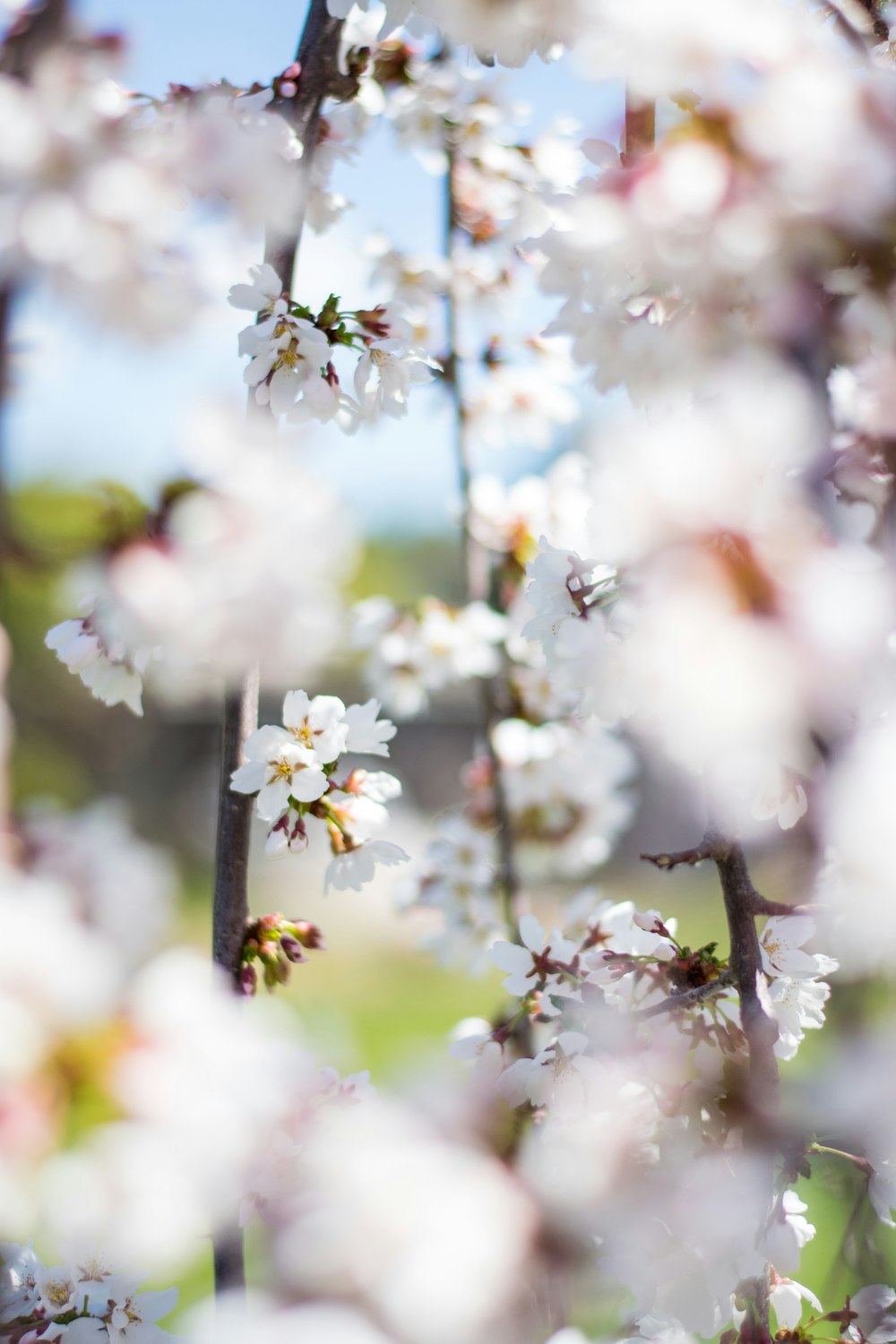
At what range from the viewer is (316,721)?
0.81 m

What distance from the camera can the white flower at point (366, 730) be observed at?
83 centimetres

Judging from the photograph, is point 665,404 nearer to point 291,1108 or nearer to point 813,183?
point 813,183

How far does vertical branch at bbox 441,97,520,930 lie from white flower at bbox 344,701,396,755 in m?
0.49

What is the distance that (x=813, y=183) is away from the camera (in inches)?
18.9

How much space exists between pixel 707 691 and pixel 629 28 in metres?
0.31

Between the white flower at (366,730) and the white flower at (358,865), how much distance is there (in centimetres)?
8

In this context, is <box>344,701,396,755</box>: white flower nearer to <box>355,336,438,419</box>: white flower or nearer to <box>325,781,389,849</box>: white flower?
<box>325,781,389,849</box>: white flower

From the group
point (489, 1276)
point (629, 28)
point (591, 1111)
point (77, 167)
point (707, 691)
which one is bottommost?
point (591, 1111)

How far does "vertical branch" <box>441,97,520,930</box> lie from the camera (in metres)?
1.27

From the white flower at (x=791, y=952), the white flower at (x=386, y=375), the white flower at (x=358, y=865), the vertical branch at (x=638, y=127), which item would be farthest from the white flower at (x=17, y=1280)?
the vertical branch at (x=638, y=127)

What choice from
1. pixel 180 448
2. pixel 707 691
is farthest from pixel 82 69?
pixel 707 691

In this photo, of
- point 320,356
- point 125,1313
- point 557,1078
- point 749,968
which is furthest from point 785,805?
point 125,1313

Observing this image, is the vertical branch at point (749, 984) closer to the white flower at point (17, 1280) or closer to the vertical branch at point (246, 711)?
the vertical branch at point (246, 711)

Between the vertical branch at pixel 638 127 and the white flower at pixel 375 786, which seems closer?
the vertical branch at pixel 638 127
